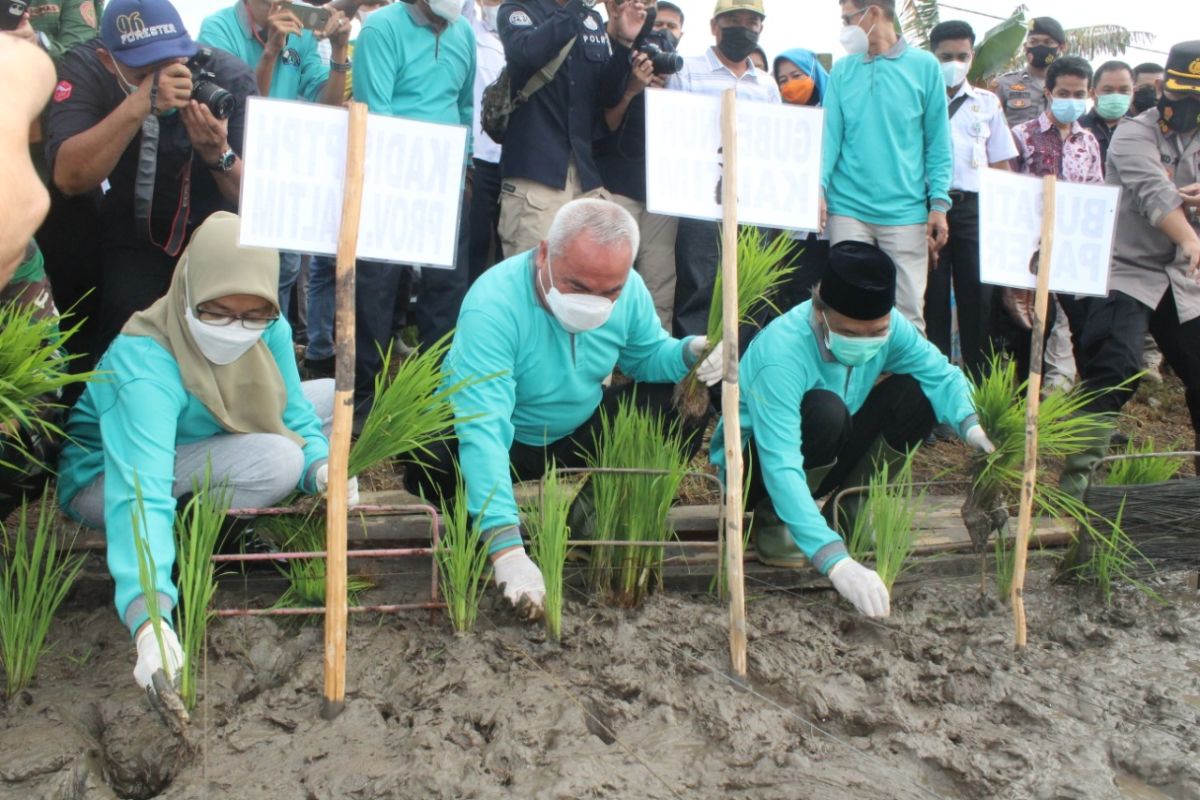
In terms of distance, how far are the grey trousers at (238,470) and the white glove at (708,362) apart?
1.31 meters

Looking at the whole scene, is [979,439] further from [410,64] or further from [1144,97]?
[1144,97]

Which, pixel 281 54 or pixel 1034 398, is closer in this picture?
pixel 1034 398

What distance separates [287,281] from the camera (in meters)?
4.94

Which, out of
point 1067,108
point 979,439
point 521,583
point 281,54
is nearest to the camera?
point 521,583

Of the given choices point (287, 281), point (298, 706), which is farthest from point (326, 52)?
point (298, 706)

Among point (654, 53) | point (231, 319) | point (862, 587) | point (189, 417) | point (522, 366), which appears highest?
point (654, 53)

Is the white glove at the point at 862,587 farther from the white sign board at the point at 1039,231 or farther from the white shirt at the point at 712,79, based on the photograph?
the white shirt at the point at 712,79

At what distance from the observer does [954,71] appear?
5.53m

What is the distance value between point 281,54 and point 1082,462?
3.62 m

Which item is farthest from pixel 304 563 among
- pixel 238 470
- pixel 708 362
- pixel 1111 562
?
pixel 1111 562

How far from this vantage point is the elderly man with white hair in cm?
321

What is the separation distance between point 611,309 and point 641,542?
0.74 m

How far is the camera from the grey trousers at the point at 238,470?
3.24m

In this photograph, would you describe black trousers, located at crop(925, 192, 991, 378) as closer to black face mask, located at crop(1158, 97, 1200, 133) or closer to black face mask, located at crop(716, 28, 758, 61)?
black face mask, located at crop(1158, 97, 1200, 133)
